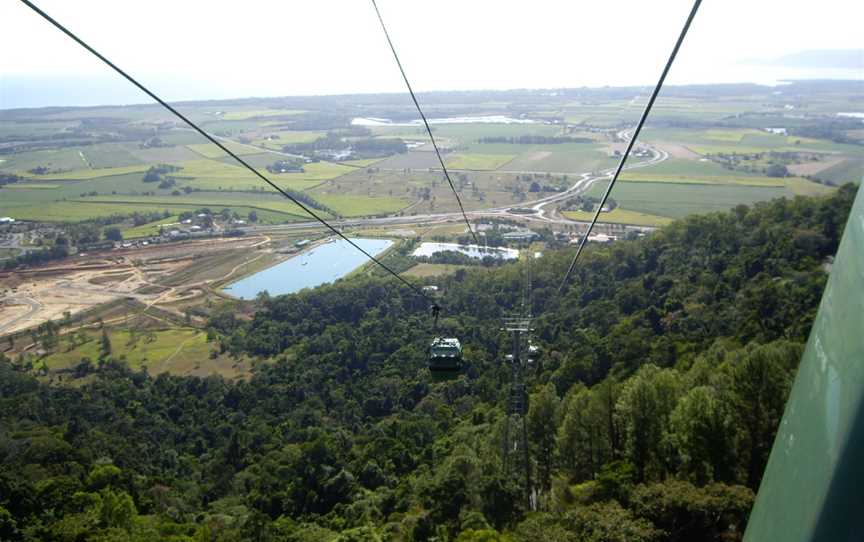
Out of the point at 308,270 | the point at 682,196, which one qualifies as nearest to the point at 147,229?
the point at 308,270

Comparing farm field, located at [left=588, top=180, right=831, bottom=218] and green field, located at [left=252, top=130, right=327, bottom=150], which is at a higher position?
green field, located at [left=252, top=130, right=327, bottom=150]

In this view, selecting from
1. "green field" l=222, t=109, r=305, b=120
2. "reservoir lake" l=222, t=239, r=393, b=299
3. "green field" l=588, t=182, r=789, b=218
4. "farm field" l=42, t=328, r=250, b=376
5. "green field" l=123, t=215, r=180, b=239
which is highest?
"green field" l=222, t=109, r=305, b=120

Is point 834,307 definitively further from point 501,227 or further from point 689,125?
point 689,125

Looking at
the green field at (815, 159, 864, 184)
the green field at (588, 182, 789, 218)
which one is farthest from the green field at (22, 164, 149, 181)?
the green field at (815, 159, 864, 184)

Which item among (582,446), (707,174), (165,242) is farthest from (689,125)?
(582,446)

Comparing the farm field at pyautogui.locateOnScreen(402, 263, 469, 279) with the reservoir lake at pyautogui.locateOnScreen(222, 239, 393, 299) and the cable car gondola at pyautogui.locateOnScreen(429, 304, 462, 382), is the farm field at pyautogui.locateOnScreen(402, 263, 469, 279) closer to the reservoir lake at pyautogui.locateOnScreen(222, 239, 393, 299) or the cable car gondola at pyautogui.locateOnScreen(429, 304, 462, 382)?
the reservoir lake at pyautogui.locateOnScreen(222, 239, 393, 299)

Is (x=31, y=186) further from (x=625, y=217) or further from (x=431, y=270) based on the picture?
(x=625, y=217)

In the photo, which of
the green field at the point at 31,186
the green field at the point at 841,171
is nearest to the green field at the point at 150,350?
the green field at the point at 31,186
